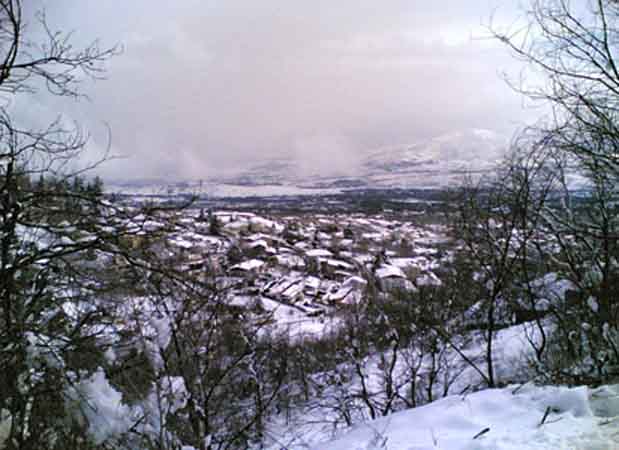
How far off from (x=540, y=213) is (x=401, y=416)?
281cm

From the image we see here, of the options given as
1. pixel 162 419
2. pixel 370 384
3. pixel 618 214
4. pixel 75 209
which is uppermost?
pixel 75 209

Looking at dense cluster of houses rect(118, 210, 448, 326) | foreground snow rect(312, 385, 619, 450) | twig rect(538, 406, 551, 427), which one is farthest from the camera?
dense cluster of houses rect(118, 210, 448, 326)

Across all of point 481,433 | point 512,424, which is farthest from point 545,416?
point 481,433

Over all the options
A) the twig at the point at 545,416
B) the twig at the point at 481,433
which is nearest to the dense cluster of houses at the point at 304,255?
the twig at the point at 481,433

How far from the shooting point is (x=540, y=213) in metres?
3.97

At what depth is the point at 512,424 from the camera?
2545 mm

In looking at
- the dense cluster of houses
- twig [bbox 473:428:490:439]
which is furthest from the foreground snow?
the dense cluster of houses

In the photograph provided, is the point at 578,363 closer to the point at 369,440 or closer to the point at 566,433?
the point at 566,433

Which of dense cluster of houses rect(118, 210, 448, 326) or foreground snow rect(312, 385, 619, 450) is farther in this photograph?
dense cluster of houses rect(118, 210, 448, 326)

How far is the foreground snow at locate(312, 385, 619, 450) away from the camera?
2195mm

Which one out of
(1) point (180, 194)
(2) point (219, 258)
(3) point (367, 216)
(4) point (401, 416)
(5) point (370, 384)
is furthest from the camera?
(3) point (367, 216)

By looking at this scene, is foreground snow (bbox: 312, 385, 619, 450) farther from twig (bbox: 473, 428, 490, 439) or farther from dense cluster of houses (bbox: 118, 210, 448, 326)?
dense cluster of houses (bbox: 118, 210, 448, 326)

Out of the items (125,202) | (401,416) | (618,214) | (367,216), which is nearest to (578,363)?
(618,214)

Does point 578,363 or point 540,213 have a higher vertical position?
point 540,213
